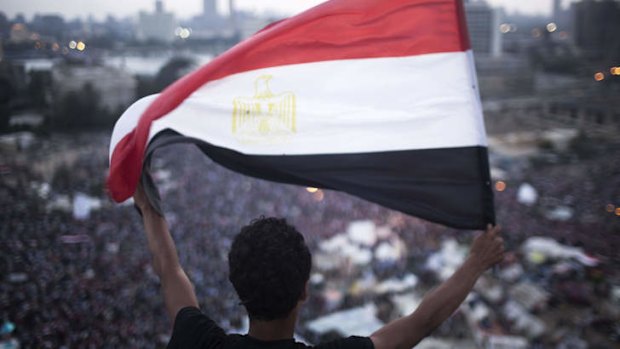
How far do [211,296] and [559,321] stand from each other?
4.62m

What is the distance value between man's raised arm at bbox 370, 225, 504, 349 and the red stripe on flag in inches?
34.3

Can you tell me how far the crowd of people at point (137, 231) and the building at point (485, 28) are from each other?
27.2 meters

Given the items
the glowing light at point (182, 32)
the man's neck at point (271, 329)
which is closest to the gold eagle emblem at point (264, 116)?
the man's neck at point (271, 329)

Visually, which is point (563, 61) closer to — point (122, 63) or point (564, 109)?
point (564, 109)

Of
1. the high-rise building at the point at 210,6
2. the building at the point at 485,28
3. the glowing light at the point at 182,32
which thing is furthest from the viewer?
the high-rise building at the point at 210,6

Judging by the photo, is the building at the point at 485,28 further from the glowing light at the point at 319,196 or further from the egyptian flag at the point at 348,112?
the egyptian flag at the point at 348,112

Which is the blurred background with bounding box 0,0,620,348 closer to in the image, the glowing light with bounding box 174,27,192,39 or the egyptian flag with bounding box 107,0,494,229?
the egyptian flag with bounding box 107,0,494,229

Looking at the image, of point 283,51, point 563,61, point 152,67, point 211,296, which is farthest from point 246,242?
point 563,61

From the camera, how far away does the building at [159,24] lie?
31.8m

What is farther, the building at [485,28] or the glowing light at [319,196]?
the building at [485,28]

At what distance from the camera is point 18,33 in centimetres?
1109

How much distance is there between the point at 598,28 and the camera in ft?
89.5

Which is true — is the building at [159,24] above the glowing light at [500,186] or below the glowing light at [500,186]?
above

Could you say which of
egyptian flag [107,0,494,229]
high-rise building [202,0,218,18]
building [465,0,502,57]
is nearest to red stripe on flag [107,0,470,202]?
egyptian flag [107,0,494,229]
